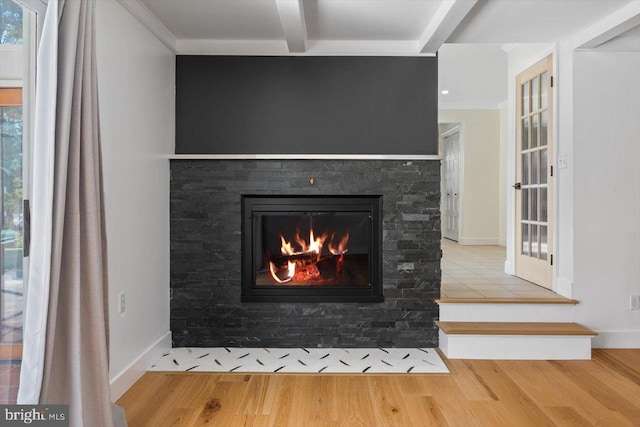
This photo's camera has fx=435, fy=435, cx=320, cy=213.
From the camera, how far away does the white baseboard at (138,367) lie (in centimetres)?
242

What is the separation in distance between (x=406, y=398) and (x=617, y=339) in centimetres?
194

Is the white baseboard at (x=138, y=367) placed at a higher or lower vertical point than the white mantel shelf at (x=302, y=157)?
lower

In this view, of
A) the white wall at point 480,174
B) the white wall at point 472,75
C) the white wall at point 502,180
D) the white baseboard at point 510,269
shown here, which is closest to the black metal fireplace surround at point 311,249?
the white baseboard at point 510,269

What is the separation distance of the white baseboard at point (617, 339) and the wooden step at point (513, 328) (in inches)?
10.5

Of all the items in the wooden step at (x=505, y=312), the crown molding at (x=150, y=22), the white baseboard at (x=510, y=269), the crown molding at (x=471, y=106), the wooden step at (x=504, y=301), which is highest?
the crown molding at (x=471, y=106)

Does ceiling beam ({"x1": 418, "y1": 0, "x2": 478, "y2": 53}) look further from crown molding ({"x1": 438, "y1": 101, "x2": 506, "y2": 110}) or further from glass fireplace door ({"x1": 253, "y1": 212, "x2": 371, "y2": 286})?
crown molding ({"x1": 438, "y1": 101, "x2": 506, "y2": 110})

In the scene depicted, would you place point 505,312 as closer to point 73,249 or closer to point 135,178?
point 135,178

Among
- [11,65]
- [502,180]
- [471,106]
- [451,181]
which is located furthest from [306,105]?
[451,181]

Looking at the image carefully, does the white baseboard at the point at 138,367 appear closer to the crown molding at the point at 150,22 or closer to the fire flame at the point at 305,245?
the fire flame at the point at 305,245

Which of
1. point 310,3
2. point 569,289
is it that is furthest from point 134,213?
point 569,289

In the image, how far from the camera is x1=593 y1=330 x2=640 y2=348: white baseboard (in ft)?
10.7

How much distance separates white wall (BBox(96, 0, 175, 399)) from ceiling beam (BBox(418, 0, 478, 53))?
1861 millimetres

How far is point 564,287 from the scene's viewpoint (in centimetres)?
339

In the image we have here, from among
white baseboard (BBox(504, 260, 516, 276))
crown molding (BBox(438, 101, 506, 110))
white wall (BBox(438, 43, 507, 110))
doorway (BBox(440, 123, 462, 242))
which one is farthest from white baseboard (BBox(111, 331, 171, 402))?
crown molding (BBox(438, 101, 506, 110))
